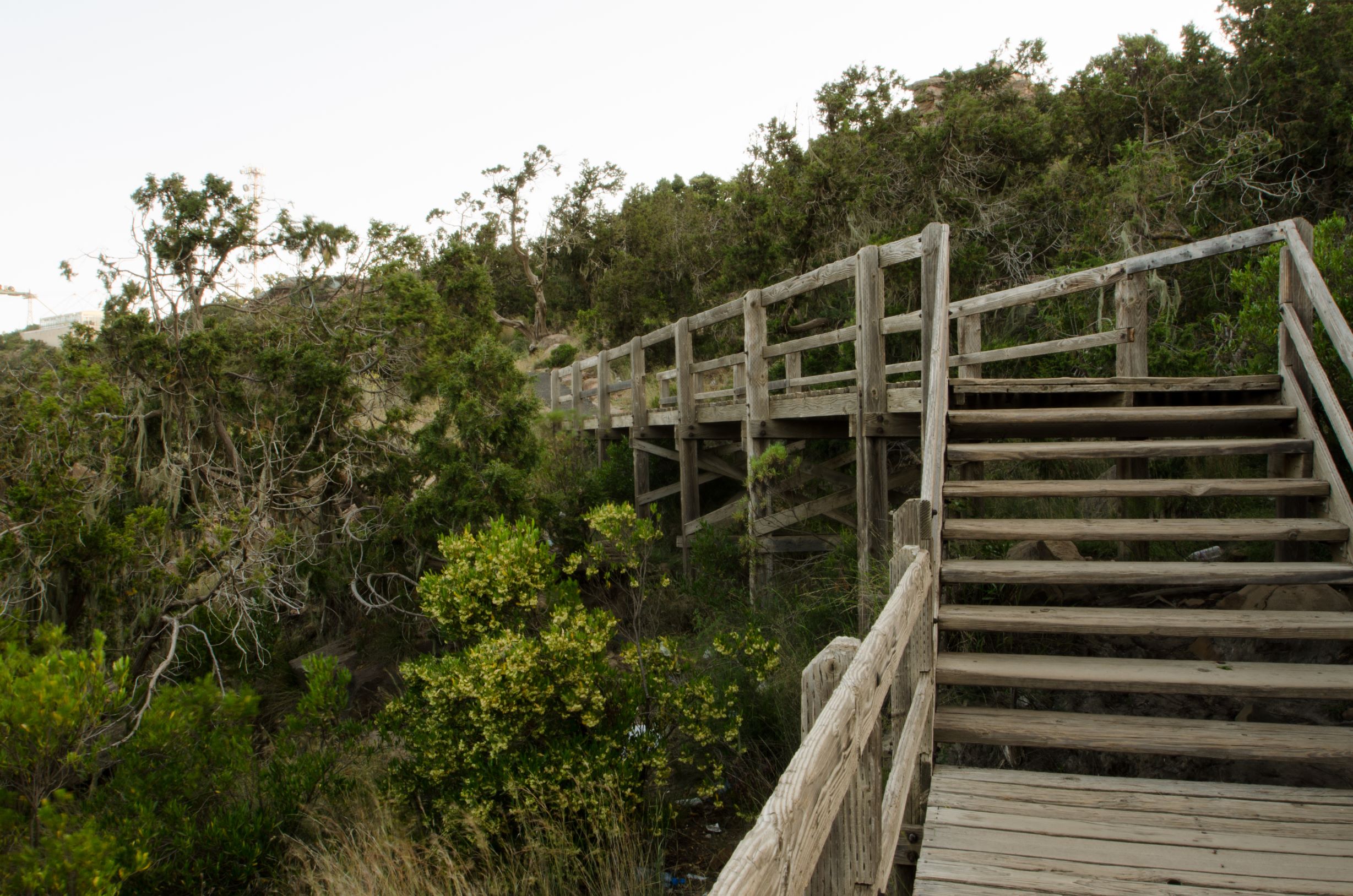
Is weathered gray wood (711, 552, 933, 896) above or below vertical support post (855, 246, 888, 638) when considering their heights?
below

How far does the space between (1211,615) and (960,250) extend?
8.79 metres

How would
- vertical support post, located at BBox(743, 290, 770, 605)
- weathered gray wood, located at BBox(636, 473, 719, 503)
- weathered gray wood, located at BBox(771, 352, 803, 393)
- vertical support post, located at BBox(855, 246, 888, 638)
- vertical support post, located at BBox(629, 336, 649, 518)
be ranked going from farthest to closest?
weathered gray wood, located at BBox(636, 473, 719, 503) < vertical support post, located at BBox(629, 336, 649, 518) < weathered gray wood, located at BBox(771, 352, 803, 393) < vertical support post, located at BBox(743, 290, 770, 605) < vertical support post, located at BBox(855, 246, 888, 638)

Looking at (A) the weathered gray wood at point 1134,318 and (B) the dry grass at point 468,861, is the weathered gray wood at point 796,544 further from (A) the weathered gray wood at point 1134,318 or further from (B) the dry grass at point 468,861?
(B) the dry grass at point 468,861

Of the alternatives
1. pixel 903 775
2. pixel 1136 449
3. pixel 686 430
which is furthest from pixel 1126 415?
pixel 686 430

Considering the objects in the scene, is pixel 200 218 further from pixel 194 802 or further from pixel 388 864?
pixel 388 864

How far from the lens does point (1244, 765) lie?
4422 mm

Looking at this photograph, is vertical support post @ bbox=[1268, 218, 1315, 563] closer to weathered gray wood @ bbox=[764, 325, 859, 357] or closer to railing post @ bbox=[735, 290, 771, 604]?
weathered gray wood @ bbox=[764, 325, 859, 357]

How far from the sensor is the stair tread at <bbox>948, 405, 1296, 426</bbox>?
199 inches

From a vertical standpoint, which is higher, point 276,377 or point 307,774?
point 276,377

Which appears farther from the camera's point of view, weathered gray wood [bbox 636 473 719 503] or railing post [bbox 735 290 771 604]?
weathered gray wood [bbox 636 473 719 503]

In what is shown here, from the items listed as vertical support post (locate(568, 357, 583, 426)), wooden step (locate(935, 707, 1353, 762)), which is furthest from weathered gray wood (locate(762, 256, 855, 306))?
→ vertical support post (locate(568, 357, 583, 426))

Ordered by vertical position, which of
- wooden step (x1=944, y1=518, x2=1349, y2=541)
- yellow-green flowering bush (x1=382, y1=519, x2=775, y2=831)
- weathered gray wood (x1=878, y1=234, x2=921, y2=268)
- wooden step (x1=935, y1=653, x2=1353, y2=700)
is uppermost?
weathered gray wood (x1=878, y1=234, x2=921, y2=268)

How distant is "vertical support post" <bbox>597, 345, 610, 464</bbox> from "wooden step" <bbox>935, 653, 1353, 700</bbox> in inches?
362

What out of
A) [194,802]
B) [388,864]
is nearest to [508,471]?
[194,802]
